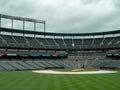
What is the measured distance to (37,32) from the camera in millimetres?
103875

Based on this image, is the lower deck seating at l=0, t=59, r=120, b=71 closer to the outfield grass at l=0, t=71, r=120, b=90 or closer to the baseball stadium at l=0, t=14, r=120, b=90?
the baseball stadium at l=0, t=14, r=120, b=90

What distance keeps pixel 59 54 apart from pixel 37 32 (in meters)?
17.3

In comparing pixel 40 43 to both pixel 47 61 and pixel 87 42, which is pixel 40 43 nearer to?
pixel 47 61

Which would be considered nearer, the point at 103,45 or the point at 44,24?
the point at 103,45

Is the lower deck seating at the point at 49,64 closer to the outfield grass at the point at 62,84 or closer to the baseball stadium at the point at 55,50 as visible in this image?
the baseball stadium at the point at 55,50

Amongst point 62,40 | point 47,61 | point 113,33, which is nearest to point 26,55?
point 47,61

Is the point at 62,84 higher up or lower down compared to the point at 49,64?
higher up

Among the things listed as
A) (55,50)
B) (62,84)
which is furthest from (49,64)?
(62,84)

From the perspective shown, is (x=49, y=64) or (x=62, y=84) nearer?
(x=62, y=84)

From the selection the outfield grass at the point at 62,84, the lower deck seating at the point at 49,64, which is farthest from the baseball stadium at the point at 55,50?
the outfield grass at the point at 62,84

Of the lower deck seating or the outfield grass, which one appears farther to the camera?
the lower deck seating

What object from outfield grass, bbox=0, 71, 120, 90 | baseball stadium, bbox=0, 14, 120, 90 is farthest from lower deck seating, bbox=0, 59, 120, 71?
outfield grass, bbox=0, 71, 120, 90

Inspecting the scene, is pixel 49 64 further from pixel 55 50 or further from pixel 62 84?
pixel 62 84

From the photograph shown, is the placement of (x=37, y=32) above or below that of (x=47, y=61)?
above
